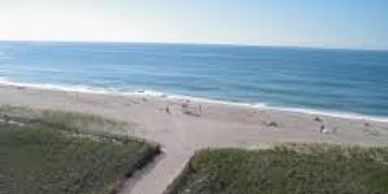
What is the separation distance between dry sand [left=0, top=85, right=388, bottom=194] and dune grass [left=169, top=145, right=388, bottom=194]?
1.64 meters

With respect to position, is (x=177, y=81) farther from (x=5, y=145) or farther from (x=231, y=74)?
(x=5, y=145)

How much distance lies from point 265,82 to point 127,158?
63794 millimetres

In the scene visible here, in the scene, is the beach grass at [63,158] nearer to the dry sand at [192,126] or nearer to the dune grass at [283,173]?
the dry sand at [192,126]

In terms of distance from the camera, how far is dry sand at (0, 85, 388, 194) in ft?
117

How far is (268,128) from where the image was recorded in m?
49.3

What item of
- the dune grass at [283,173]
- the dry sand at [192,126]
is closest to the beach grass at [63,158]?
the dry sand at [192,126]

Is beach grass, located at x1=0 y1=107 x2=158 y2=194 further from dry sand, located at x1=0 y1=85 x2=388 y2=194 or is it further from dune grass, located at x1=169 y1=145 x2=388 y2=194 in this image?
dune grass, located at x1=169 y1=145 x2=388 y2=194

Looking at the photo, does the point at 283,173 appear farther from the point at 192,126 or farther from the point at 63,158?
the point at 192,126

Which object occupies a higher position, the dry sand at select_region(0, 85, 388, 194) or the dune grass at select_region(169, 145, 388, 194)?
the dune grass at select_region(169, 145, 388, 194)

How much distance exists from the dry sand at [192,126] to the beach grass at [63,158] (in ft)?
3.79

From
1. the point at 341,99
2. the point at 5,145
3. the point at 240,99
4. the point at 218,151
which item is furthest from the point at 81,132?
the point at 341,99

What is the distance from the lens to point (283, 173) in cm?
3158

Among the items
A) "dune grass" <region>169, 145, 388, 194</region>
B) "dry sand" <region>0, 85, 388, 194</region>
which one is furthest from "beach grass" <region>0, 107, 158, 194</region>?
"dune grass" <region>169, 145, 388, 194</region>

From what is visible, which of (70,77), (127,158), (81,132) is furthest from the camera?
(70,77)
